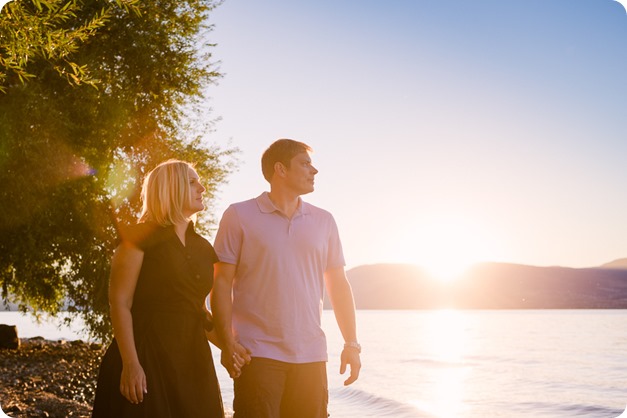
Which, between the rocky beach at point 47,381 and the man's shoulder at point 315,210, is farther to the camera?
the rocky beach at point 47,381

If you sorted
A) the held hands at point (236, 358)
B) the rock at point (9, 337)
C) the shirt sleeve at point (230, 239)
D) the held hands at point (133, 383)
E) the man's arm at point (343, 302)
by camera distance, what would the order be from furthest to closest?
the rock at point (9, 337), the man's arm at point (343, 302), the shirt sleeve at point (230, 239), the held hands at point (236, 358), the held hands at point (133, 383)

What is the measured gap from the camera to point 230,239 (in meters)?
4.84

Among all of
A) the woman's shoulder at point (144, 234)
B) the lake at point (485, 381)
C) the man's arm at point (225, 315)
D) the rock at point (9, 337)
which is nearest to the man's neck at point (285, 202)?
the man's arm at point (225, 315)

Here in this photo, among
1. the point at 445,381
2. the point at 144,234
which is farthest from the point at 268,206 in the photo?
the point at 445,381

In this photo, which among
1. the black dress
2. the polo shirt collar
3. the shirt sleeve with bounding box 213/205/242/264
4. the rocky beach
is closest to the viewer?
the black dress

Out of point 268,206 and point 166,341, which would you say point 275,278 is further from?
point 166,341

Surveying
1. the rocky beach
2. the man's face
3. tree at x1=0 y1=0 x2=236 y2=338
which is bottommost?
the rocky beach

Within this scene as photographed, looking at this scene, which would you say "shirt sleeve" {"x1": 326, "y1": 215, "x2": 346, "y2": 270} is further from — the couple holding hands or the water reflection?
the water reflection

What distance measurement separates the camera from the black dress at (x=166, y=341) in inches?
163

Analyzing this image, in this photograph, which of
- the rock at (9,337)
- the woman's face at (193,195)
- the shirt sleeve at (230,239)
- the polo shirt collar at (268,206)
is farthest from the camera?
the rock at (9,337)

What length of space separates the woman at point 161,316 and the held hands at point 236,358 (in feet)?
0.05

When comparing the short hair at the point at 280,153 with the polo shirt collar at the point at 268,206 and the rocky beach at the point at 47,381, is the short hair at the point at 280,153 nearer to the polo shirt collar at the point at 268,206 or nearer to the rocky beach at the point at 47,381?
the polo shirt collar at the point at 268,206

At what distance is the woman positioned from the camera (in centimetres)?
408

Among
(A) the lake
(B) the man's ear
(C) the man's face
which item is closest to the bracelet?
(C) the man's face
